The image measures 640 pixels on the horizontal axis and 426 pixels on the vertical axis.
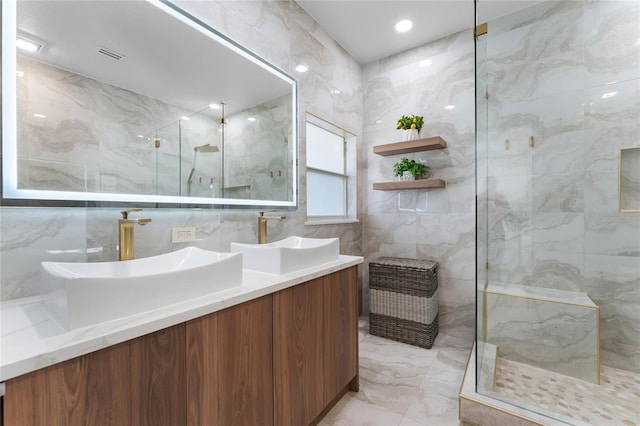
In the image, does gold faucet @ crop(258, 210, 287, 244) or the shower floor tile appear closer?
the shower floor tile

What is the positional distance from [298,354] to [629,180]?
94.2 inches

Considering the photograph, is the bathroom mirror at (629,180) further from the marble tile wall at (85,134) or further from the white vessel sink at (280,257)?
the marble tile wall at (85,134)

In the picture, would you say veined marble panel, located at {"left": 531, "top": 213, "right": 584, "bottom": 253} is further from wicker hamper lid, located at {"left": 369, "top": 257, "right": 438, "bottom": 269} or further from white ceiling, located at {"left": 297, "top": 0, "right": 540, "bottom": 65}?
white ceiling, located at {"left": 297, "top": 0, "right": 540, "bottom": 65}

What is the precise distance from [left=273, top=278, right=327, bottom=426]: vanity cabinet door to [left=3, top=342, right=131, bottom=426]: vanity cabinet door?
1.80ft

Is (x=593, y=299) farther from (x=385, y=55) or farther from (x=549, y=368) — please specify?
(x=385, y=55)

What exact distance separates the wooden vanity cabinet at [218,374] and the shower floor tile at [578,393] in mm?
1055

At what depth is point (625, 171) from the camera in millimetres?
1844

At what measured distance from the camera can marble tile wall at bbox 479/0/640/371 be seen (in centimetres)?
185

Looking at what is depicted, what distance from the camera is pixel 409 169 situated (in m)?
2.60

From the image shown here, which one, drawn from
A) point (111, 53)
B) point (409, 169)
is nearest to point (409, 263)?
point (409, 169)

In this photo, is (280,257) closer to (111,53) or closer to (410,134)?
(111,53)

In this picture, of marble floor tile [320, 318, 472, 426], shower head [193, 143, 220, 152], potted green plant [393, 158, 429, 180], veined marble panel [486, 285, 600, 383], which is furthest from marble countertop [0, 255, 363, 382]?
potted green plant [393, 158, 429, 180]

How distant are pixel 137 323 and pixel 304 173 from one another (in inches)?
65.2

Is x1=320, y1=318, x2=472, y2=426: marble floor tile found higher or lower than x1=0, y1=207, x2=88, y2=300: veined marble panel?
lower
